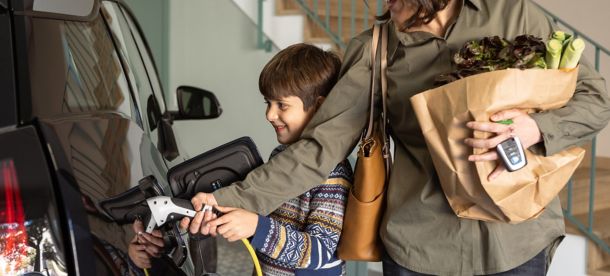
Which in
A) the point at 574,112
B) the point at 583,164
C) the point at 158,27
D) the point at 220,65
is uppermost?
the point at 574,112

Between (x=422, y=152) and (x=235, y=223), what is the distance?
1.37 feet

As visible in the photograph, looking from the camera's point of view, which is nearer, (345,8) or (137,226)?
(137,226)

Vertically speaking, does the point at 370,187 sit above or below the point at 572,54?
below

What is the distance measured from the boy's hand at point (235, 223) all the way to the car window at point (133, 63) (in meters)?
0.50

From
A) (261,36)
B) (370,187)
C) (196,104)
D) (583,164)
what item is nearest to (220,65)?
(261,36)

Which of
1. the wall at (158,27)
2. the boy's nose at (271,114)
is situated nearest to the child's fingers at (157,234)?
the boy's nose at (271,114)

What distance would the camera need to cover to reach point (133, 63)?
219 cm

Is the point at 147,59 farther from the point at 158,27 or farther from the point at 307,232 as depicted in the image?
the point at 158,27

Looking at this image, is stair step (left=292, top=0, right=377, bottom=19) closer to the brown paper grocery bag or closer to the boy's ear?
the boy's ear

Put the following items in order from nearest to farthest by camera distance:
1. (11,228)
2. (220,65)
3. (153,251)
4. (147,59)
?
(11,228), (153,251), (147,59), (220,65)

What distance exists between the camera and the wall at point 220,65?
5461 mm

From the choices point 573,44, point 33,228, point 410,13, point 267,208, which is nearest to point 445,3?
point 410,13

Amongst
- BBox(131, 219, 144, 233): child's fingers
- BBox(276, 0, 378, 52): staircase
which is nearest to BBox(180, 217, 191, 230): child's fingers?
BBox(131, 219, 144, 233): child's fingers

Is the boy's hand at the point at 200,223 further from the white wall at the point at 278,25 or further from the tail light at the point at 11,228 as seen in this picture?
the white wall at the point at 278,25
